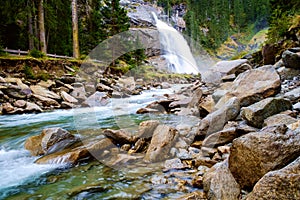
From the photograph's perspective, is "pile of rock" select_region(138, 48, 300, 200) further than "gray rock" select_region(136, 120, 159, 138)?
No

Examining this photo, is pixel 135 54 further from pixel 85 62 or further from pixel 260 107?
pixel 260 107

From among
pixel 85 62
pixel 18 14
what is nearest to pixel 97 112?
pixel 85 62

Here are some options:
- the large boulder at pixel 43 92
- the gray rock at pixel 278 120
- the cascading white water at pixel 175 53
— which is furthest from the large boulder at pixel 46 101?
the cascading white water at pixel 175 53

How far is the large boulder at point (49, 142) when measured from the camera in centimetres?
498

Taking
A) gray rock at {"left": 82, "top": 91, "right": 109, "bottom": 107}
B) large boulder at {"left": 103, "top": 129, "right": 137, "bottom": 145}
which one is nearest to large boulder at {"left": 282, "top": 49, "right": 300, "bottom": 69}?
large boulder at {"left": 103, "top": 129, "right": 137, "bottom": 145}

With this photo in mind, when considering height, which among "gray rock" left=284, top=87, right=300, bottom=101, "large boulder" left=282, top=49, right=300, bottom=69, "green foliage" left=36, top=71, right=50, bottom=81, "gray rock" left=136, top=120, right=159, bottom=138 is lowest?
"gray rock" left=136, top=120, right=159, bottom=138

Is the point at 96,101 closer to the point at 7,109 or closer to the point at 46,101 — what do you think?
the point at 46,101

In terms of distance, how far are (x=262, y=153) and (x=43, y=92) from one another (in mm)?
11472

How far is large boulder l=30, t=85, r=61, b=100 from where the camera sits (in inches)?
450

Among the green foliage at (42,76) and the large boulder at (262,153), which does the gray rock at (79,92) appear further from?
the large boulder at (262,153)

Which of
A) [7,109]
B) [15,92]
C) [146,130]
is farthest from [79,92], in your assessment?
[146,130]

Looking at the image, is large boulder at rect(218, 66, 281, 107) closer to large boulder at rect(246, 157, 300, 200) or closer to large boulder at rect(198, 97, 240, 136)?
large boulder at rect(198, 97, 240, 136)

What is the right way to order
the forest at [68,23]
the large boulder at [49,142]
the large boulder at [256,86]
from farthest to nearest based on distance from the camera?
the forest at [68,23] → the large boulder at [256,86] → the large boulder at [49,142]

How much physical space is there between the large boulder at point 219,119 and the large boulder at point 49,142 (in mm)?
3092
